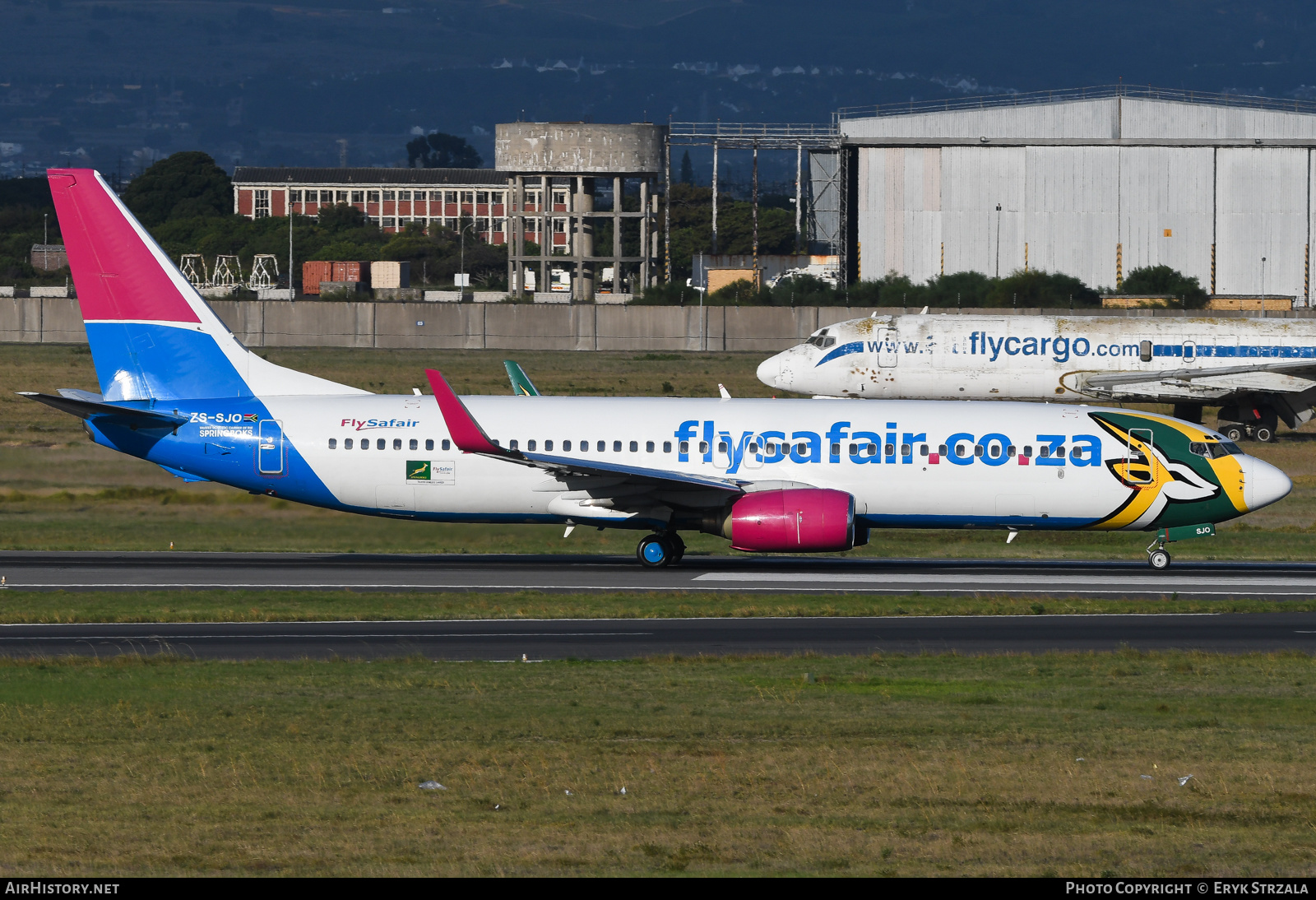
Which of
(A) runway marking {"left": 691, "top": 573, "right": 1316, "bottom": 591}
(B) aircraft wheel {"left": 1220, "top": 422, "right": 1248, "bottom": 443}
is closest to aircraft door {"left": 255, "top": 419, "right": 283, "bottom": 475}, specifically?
(A) runway marking {"left": 691, "top": 573, "right": 1316, "bottom": 591}

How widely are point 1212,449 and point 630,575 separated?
40.3ft

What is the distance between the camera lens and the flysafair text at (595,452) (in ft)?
108

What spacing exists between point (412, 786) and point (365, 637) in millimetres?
9710

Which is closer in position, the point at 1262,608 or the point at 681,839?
the point at 681,839

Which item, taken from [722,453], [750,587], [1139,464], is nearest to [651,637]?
[750,587]

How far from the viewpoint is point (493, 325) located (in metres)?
104

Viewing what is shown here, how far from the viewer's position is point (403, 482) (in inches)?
1308

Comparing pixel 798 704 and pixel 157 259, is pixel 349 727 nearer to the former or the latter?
pixel 798 704

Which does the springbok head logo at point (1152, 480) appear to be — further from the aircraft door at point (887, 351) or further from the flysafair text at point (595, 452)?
the aircraft door at point (887, 351)

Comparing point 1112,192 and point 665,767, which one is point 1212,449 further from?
point 1112,192

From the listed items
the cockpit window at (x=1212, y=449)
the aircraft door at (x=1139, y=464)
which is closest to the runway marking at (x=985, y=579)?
the aircraft door at (x=1139, y=464)
